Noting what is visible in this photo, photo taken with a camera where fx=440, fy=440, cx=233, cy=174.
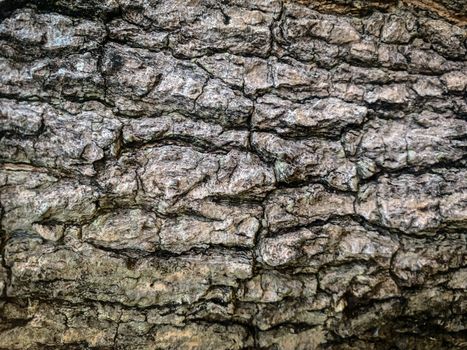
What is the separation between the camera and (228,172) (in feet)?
4.90

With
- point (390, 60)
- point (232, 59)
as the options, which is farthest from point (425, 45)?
point (232, 59)

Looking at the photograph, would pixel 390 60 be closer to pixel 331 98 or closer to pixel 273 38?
pixel 331 98

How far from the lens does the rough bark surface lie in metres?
1.46

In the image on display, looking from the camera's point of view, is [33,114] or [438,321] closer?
[33,114]

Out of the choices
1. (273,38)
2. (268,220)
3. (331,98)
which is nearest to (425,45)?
(331,98)

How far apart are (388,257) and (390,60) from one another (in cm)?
69

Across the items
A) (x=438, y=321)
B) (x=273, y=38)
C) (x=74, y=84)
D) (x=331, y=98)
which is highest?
(x=273, y=38)

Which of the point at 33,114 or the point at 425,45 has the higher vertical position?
the point at 425,45

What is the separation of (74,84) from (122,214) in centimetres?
46

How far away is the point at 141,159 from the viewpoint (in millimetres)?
1479

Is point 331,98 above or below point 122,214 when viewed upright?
above

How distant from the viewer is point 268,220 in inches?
59.1

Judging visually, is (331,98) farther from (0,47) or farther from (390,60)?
(0,47)

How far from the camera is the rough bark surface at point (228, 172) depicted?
4.78 feet
